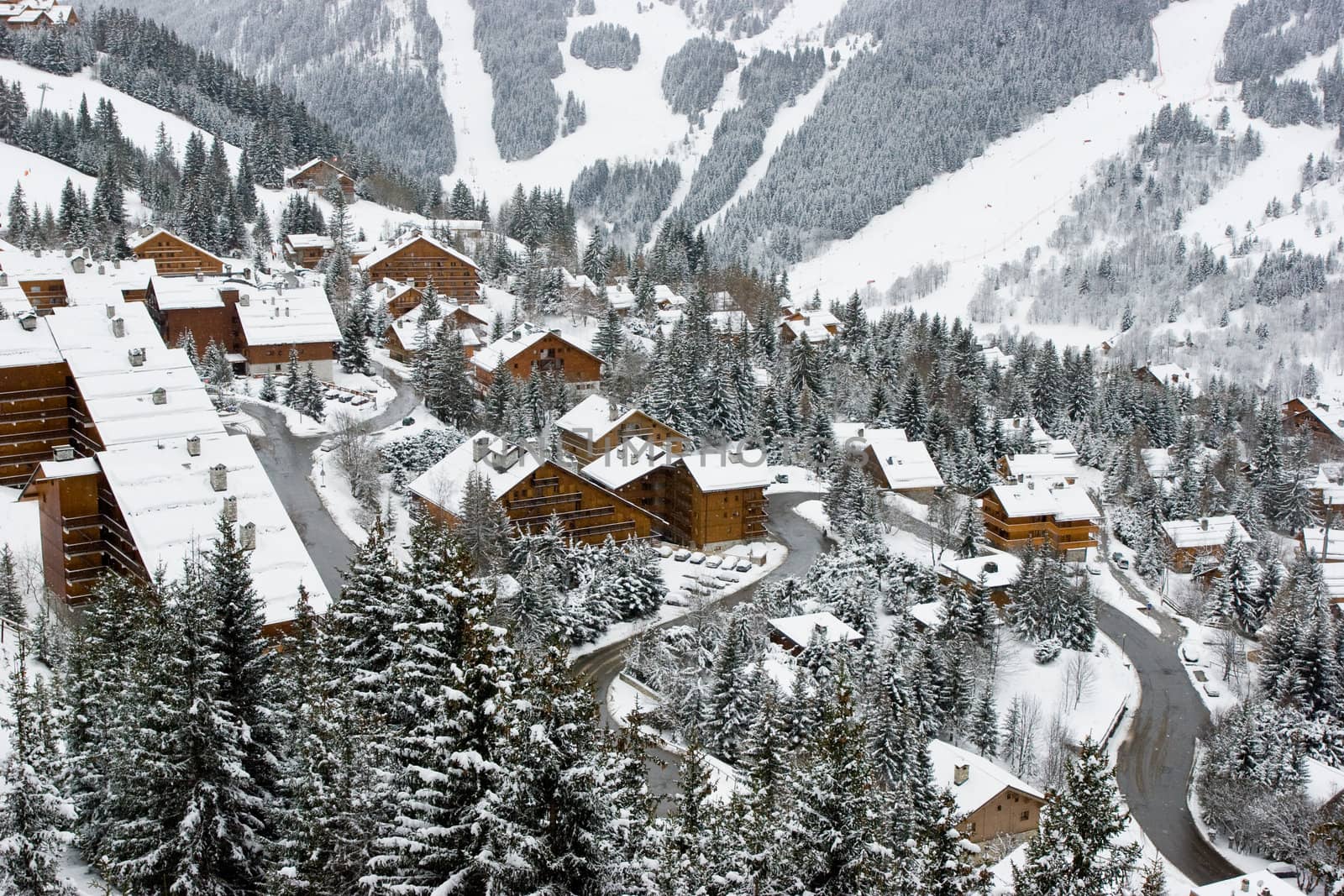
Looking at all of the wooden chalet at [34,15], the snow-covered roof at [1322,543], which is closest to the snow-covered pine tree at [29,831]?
the snow-covered roof at [1322,543]

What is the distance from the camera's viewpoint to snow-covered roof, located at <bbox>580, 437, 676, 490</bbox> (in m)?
63.0

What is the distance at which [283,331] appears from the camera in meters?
77.4

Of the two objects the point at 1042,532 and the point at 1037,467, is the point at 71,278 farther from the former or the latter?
the point at 1037,467

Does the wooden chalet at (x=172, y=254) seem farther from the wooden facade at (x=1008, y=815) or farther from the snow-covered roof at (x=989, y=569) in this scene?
the wooden facade at (x=1008, y=815)

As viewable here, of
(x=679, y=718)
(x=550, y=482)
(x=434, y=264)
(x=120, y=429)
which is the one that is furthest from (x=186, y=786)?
(x=434, y=264)

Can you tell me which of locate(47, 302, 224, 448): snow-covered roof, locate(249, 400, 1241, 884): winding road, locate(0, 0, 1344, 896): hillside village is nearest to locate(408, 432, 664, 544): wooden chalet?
locate(0, 0, 1344, 896): hillside village

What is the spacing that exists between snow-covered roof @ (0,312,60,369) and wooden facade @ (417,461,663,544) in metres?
18.1

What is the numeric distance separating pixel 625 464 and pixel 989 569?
2045 cm

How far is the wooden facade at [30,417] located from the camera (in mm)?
53188

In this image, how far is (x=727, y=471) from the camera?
211 feet

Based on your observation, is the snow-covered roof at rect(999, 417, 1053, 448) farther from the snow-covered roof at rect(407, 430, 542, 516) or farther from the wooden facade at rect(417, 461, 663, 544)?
the snow-covered roof at rect(407, 430, 542, 516)

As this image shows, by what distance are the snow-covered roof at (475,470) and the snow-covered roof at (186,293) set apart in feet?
91.6

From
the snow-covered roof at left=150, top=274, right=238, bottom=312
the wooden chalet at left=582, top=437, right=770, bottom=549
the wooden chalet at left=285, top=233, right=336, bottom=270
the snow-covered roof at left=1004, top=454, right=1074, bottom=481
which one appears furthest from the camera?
the wooden chalet at left=285, top=233, right=336, bottom=270

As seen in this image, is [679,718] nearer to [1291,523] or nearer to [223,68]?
[1291,523]
